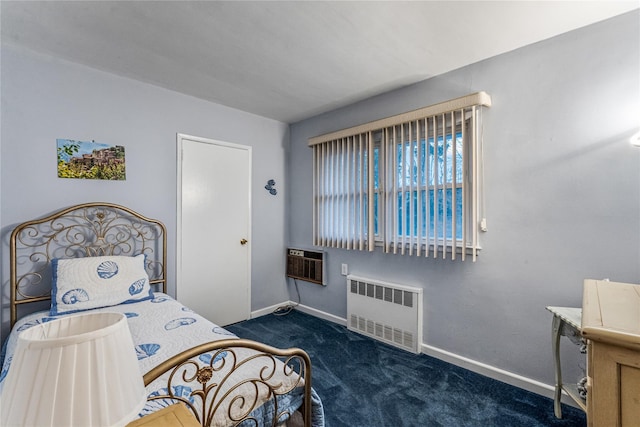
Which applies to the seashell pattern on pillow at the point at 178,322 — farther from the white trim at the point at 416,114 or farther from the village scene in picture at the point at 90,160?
the white trim at the point at 416,114

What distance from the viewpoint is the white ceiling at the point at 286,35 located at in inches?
65.7

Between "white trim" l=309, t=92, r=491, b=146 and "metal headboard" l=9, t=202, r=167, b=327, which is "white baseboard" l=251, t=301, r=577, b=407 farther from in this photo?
A: "metal headboard" l=9, t=202, r=167, b=327

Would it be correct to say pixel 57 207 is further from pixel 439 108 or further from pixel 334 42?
pixel 439 108

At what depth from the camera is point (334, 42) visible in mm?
1998

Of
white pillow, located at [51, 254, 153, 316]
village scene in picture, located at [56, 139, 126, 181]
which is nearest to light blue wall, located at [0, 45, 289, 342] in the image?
village scene in picture, located at [56, 139, 126, 181]

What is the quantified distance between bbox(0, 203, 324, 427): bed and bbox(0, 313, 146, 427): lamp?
404 mm

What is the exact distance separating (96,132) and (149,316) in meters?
1.62

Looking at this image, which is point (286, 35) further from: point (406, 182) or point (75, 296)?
point (75, 296)

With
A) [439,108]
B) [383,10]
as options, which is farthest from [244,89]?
[439,108]

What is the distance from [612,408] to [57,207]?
3184 mm

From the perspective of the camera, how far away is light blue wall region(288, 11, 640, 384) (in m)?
1.74

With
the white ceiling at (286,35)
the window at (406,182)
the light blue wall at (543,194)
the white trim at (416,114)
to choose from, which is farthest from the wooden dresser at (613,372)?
the white trim at (416,114)

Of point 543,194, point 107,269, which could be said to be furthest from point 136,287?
point 543,194

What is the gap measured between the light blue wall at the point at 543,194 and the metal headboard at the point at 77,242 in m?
2.54
